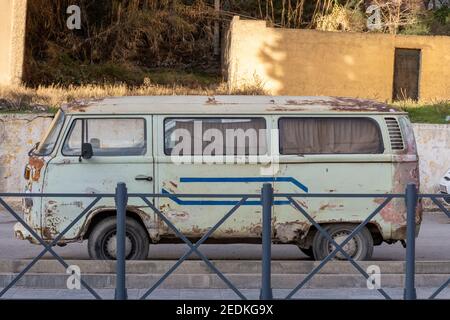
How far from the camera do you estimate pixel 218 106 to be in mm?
12883

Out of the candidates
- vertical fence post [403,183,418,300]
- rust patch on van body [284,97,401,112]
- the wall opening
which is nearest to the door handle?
rust patch on van body [284,97,401,112]

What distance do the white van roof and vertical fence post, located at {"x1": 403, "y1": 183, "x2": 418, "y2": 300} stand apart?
362cm

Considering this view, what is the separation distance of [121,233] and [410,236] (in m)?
2.80

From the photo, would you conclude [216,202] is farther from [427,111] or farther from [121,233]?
[427,111]

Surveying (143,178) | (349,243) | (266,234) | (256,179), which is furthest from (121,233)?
(349,243)

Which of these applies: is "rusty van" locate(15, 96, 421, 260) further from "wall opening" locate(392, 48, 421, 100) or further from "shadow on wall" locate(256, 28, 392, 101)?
"wall opening" locate(392, 48, 421, 100)

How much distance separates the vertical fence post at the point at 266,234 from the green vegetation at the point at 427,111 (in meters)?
12.1

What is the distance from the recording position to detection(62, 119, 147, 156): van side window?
12695mm

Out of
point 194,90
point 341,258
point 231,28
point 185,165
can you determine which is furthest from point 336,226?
point 231,28

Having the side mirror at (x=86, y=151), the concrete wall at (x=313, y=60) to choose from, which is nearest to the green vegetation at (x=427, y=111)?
the concrete wall at (x=313, y=60)

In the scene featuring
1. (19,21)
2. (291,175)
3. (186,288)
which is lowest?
(186,288)

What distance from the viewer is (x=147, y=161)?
41.4ft
